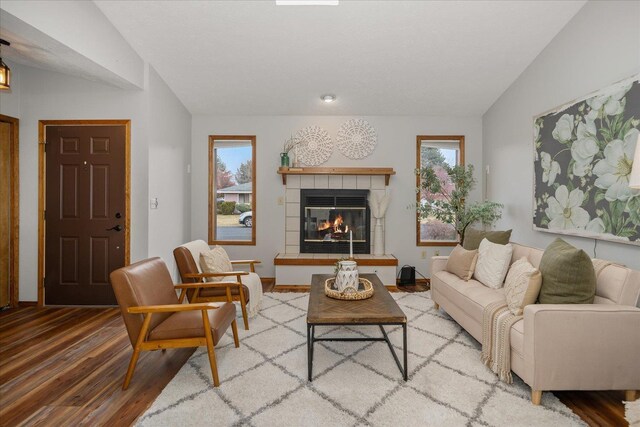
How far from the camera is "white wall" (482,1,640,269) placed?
2.57m

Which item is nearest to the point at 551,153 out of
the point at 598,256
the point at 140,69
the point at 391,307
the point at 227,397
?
the point at 598,256

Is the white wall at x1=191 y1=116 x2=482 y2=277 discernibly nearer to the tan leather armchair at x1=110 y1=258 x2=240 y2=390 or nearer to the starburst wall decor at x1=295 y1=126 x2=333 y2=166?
the starburst wall decor at x1=295 y1=126 x2=333 y2=166

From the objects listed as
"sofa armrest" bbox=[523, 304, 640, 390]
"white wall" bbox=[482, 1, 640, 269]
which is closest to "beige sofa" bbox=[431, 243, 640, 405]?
"sofa armrest" bbox=[523, 304, 640, 390]

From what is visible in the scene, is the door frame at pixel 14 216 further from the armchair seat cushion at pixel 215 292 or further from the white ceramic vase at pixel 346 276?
the white ceramic vase at pixel 346 276

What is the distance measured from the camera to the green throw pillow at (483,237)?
3262 mm

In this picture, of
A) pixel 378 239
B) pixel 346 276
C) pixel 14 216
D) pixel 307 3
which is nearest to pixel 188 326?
pixel 346 276

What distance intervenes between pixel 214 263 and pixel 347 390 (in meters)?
1.81

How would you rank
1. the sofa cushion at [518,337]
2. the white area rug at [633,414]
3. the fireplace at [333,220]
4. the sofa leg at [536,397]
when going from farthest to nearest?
the fireplace at [333,220] < the sofa cushion at [518,337] < the sofa leg at [536,397] < the white area rug at [633,414]

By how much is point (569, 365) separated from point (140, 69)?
444 cm

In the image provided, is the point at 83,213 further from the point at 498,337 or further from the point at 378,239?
the point at 498,337

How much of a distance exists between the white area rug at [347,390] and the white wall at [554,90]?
1480 mm

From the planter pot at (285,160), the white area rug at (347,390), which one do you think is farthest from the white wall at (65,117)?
the white area rug at (347,390)

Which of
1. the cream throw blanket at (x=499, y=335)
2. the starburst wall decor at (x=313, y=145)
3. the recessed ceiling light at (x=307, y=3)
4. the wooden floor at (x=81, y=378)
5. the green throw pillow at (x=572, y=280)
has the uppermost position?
the recessed ceiling light at (x=307, y=3)

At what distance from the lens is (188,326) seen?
215 centimetres
